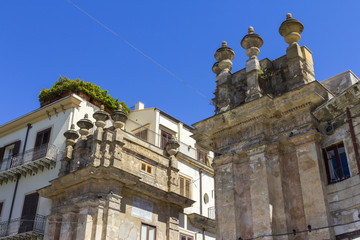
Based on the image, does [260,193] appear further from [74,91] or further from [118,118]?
[74,91]

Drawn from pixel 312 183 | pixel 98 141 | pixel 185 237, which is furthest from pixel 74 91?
pixel 312 183

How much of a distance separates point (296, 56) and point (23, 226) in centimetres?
1642

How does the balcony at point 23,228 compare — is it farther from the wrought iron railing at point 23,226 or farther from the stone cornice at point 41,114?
the stone cornice at point 41,114

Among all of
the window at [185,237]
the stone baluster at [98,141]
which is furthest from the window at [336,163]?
the window at [185,237]

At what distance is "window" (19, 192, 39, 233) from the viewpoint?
2283cm

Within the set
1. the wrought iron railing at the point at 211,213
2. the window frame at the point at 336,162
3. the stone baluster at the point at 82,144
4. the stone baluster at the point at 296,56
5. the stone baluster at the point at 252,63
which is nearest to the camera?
the window frame at the point at 336,162

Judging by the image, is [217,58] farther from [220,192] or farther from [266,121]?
[220,192]

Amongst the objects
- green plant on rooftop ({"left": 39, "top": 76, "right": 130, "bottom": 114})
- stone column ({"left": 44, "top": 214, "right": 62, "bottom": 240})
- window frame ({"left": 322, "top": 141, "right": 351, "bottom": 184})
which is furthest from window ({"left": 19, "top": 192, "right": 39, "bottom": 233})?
window frame ({"left": 322, "top": 141, "right": 351, "bottom": 184})

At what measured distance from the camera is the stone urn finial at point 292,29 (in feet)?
51.2

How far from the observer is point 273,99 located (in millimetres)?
14680

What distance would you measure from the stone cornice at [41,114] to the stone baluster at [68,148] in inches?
72.9

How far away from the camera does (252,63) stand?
16.1 m

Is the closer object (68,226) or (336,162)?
(336,162)

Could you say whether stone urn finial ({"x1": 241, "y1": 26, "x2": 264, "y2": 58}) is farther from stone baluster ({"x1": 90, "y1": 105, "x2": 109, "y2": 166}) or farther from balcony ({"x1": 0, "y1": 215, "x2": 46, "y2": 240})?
balcony ({"x1": 0, "y1": 215, "x2": 46, "y2": 240})
